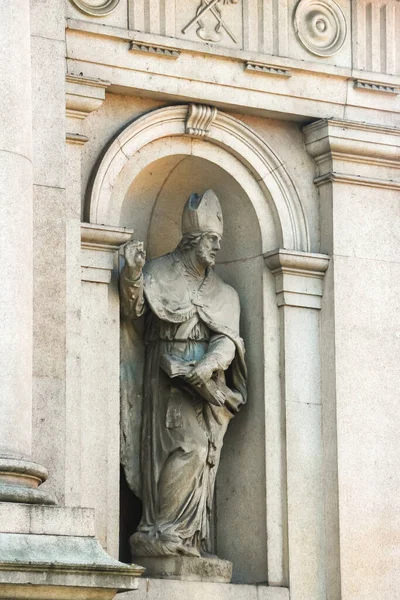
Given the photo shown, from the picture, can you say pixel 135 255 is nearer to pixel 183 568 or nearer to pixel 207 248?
pixel 207 248

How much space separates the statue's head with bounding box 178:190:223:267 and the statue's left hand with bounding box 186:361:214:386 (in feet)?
3.07

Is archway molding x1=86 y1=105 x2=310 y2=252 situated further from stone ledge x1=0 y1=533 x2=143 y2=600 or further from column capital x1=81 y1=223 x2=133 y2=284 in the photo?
stone ledge x1=0 y1=533 x2=143 y2=600

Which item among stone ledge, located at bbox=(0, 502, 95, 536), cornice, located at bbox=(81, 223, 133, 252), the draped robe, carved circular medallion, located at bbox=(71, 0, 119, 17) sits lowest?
stone ledge, located at bbox=(0, 502, 95, 536)

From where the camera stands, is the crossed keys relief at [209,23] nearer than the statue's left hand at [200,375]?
No

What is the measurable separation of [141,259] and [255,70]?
2095 mm

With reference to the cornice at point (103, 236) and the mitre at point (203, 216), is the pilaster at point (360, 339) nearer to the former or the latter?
the mitre at point (203, 216)

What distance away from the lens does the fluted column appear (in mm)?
14008

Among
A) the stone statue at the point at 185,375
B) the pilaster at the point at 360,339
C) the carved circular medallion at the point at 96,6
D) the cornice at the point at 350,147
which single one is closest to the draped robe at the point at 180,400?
the stone statue at the point at 185,375

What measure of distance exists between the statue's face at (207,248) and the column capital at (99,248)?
729mm

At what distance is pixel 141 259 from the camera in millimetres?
16562

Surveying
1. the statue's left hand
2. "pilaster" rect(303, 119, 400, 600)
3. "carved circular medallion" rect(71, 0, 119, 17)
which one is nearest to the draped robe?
the statue's left hand

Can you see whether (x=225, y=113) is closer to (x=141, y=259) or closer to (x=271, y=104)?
(x=271, y=104)

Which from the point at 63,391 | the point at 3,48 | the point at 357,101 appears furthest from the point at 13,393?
the point at 357,101

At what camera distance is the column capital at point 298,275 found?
17484mm
